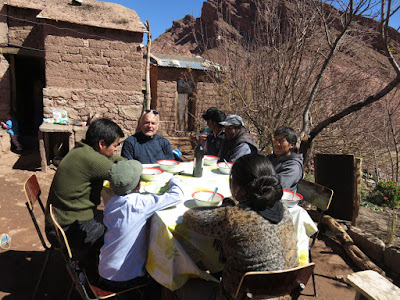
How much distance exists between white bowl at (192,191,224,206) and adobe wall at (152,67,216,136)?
7.48 m

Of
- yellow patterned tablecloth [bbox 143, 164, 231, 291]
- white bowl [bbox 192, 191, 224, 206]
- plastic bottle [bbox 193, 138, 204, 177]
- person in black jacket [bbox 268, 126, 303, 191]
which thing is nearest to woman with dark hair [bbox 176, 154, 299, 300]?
yellow patterned tablecloth [bbox 143, 164, 231, 291]

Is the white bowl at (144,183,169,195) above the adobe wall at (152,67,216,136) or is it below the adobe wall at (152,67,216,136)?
below

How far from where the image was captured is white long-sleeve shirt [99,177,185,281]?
1716mm

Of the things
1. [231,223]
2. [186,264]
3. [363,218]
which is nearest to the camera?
[231,223]

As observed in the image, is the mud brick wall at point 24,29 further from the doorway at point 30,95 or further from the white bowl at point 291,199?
the white bowl at point 291,199

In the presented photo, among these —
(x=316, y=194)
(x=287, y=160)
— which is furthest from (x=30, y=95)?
(x=316, y=194)

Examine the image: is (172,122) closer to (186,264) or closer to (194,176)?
(194,176)

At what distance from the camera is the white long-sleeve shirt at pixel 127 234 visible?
172cm

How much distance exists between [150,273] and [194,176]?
3.51 feet

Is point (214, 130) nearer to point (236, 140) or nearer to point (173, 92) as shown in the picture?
point (236, 140)

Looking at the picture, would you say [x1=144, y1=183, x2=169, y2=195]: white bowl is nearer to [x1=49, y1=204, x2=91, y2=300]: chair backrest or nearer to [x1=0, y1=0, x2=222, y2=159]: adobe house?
[x1=49, y1=204, x2=91, y2=300]: chair backrest

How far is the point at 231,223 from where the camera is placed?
56.3 inches

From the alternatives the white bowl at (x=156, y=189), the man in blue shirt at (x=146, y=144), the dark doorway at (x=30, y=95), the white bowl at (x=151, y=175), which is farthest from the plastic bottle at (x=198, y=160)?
the dark doorway at (x=30, y=95)

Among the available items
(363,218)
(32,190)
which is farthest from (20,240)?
(363,218)
